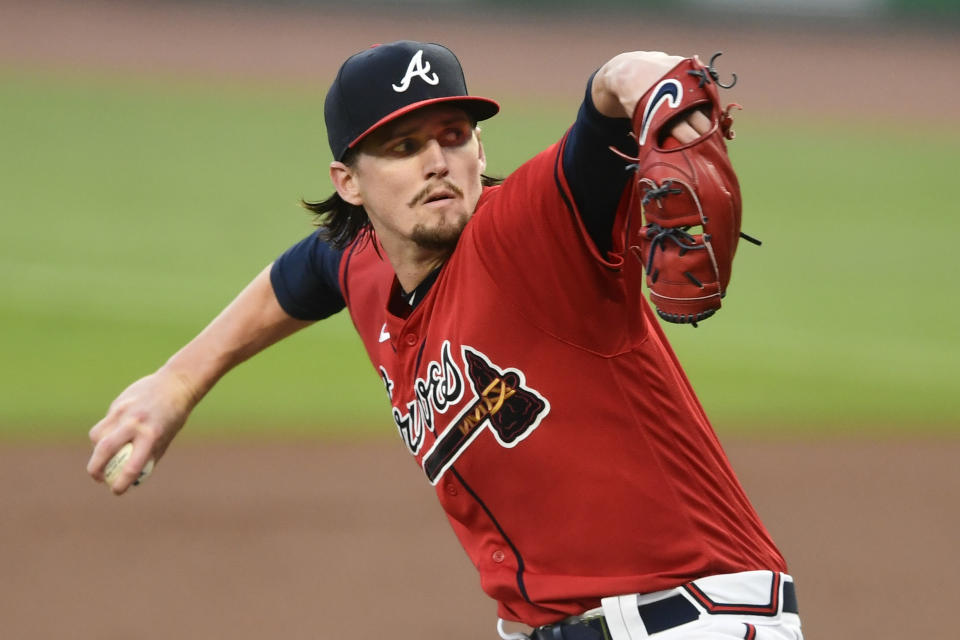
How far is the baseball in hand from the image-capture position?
304 centimetres

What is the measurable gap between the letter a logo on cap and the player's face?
0.19 feet

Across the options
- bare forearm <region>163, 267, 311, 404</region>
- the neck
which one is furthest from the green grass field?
the neck

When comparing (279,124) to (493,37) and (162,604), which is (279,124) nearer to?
(493,37)

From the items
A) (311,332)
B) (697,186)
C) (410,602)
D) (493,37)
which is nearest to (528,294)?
(697,186)

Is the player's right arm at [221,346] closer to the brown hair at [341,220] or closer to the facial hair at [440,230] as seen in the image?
the brown hair at [341,220]

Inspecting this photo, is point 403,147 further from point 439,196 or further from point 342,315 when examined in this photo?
point 342,315

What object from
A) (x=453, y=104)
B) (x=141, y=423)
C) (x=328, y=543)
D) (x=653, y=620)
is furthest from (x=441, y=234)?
(x=328, y=543)

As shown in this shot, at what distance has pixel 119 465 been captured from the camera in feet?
9.99

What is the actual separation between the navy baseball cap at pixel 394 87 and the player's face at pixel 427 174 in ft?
0.10

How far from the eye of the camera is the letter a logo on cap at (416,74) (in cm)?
249

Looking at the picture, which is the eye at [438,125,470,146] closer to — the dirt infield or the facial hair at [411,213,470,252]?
the facial hair at [411,213,470,252]

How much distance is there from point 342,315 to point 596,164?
835cm

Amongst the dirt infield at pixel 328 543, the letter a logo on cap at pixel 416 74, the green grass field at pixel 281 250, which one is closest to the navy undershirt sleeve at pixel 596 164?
the letter a logo on cap at pixel 416 74

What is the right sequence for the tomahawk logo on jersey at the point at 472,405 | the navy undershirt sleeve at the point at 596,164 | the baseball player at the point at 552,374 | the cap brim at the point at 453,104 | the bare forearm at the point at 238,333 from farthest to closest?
the bare forearm at the point at 238,333 → the cap brim at the point at 453,104 → the tomahawk logo on jersey at the point at 472,405 → the baseball player at the point at 552,374 → the navy undershirt sleeve at the point at 596,164
